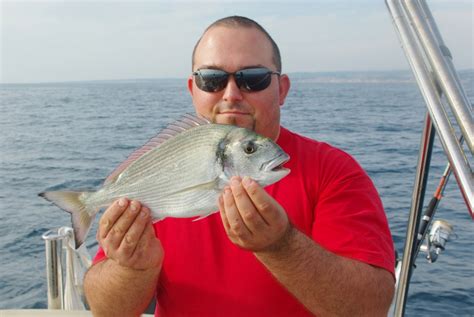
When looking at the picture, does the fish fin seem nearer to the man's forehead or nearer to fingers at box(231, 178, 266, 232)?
fingers at box(231, 178, 266, 232)

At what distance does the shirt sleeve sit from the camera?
240 centimetres

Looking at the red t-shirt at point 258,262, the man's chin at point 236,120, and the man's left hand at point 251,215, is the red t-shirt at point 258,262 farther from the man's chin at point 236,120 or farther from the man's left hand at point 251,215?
the man's left hand at point 251,215

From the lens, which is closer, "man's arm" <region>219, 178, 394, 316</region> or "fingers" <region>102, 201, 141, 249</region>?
"man's arm" <region>219, 178, 394, 316</region>

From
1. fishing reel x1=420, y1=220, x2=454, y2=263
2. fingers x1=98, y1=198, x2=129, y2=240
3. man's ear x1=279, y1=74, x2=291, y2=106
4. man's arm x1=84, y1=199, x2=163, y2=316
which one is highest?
man's ear x1=279, y1=74, x2=291, y2=106

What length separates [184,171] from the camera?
6.89 feet

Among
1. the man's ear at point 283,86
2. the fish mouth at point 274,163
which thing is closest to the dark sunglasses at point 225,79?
the man's ear at point 283,86

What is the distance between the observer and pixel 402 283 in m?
2.54

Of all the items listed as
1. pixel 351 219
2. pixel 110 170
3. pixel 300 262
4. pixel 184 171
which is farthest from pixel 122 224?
pixel 110 170

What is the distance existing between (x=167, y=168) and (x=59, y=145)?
1994 cm

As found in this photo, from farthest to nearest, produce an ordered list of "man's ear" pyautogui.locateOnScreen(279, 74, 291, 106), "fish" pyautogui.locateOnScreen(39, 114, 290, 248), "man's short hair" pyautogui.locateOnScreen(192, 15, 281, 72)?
"man's ear" pyautogui.locateOnScreen(279, 74, 291, 106) → "man's short hair" pyautogui.locateOnScreen(192, 15, 281, 72) → "fish" pyautogui.locateOnScreen(39, 114, 290, 248)

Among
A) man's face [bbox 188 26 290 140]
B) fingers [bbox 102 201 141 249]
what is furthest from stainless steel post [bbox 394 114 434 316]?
fingers [bbox 102 201 141 249]

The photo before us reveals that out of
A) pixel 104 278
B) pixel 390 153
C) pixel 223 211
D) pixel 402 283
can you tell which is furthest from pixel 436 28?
pixel 390 153

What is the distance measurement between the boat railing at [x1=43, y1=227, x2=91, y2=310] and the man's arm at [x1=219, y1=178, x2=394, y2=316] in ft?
7.36

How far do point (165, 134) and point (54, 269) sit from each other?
2318 mm
